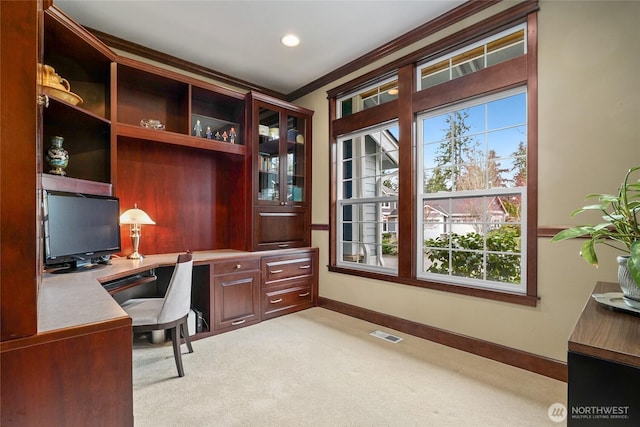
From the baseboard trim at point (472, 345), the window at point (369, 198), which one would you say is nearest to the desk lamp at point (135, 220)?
the window at point (369, 198)

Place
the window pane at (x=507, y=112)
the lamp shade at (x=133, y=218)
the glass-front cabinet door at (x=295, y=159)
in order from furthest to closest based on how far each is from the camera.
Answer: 1. the glass-front cabinet door at (x=295, y=159)
2. the lamp shade at (x=133, y=218)
3. the window pane at (x=507, y=112)

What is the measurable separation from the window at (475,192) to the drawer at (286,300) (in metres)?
1.50

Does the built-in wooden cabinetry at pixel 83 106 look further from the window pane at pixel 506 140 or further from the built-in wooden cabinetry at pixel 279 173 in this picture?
the window pane at pixel 506 140

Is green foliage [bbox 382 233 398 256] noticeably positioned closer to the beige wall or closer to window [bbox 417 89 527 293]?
window [bbox 417 89 527 293]

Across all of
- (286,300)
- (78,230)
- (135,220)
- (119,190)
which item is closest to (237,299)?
(286,300)

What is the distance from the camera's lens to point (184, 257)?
2252 mm

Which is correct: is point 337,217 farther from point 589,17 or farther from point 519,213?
point 589,17

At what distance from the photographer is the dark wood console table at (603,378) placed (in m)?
0.82

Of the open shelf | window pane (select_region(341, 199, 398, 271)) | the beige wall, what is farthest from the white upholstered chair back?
Result: the beige wall

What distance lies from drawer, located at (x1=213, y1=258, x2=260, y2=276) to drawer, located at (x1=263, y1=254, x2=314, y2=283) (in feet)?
0.49

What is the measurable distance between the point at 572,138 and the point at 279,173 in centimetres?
277

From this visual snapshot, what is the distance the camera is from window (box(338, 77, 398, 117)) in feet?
10.9

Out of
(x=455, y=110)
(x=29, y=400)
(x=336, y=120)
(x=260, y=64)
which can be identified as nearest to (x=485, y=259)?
(x=455, y=110)

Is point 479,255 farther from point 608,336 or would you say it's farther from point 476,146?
point 608,336
